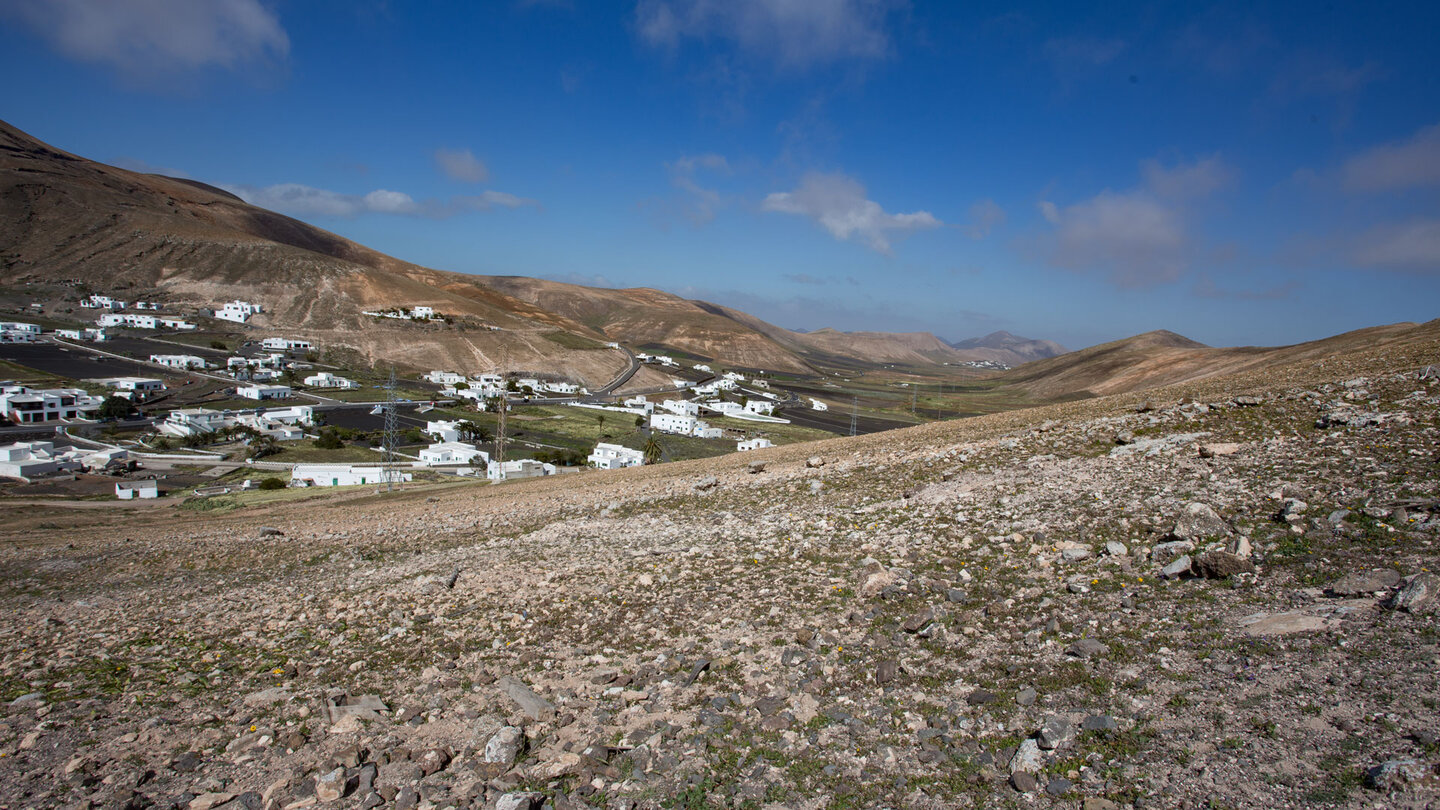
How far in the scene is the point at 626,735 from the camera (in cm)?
707

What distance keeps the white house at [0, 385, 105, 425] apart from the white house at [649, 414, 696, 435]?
6601cm

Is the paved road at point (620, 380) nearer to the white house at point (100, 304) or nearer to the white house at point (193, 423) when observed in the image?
the white house at point (193, 423)

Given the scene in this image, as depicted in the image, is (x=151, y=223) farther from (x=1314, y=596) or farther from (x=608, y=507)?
(x=1314, y=596)

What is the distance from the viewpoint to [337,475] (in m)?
52.3

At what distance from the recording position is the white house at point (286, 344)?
122438 millimetres

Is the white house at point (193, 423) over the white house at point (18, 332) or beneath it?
Result: beneath

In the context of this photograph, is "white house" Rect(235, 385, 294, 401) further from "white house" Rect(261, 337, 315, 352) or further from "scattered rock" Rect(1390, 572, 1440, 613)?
"scattered rock" Rect(1390, 572, 1440, 613)

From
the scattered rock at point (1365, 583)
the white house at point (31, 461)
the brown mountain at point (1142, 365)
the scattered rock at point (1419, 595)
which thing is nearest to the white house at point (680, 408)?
the brown mountain at point (1142, 365)

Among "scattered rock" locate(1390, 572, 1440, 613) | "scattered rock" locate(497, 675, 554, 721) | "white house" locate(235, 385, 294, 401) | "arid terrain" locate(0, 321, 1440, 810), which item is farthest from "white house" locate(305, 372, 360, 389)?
"scattered rock" locate(1390, 572, 1440, 613)

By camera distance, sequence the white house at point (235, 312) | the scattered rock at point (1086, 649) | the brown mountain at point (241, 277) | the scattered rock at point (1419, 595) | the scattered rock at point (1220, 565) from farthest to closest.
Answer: the brown mountain at point (241, 277) < the white house at point (235, 312) < the scattered rock at point (1220, 565) < the scattered rock at point (1086, 649) < the scattered rock at point (1419, 595)

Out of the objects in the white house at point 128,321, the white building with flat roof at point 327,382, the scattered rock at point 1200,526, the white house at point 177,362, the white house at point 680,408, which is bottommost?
the white house at point 680,408

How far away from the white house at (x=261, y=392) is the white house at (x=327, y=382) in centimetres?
1049

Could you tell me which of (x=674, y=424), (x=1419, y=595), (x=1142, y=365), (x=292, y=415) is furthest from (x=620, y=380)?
(x=1419, y=595)

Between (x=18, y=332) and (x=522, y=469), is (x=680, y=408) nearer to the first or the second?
(x=522, y=469)
